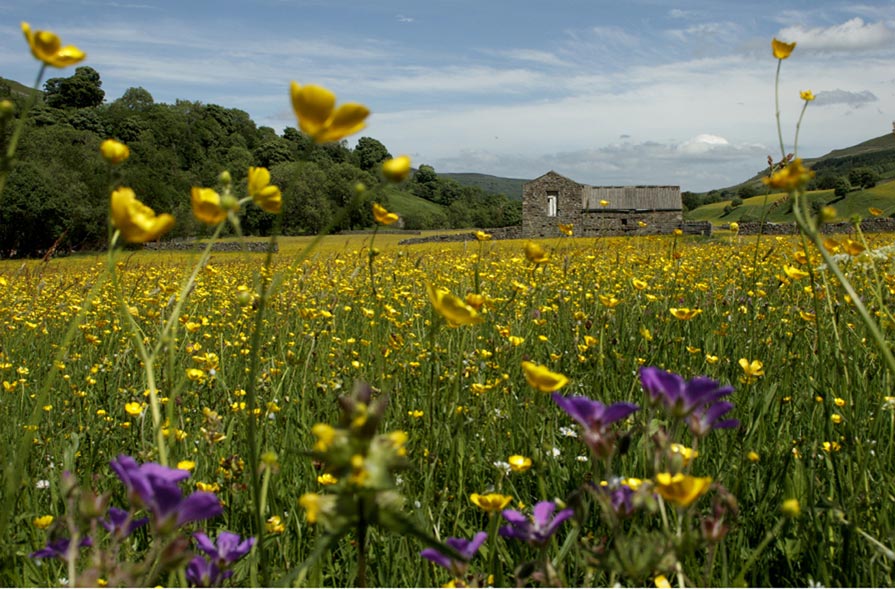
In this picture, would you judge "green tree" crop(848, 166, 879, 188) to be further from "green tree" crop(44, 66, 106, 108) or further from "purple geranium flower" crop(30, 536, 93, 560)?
"green tree" crop(44, 66, 106, 108)

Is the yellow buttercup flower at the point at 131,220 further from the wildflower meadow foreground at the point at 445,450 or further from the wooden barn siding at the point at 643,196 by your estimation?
the wooden barn siding at the point at 643,196

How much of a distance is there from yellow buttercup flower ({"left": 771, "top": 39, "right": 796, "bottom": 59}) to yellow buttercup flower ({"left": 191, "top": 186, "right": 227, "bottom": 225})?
160cm

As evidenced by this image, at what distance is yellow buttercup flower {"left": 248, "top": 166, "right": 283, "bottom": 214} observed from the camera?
1080 mm

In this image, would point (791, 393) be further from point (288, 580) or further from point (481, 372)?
point (288, 580)

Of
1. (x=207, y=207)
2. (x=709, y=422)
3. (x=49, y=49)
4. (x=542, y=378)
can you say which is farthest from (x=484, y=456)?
(x=49, y=49)

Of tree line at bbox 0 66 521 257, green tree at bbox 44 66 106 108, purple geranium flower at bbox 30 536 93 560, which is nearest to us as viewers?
purple geranium flower at bbox 30 536 93 560

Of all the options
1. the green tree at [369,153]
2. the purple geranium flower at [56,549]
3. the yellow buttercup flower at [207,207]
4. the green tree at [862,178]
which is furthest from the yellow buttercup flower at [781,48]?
the green tree at [369,153]

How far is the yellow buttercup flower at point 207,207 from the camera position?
37.8 inches

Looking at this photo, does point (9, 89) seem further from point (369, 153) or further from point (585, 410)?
point (585, 410)

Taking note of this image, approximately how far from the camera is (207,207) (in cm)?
97

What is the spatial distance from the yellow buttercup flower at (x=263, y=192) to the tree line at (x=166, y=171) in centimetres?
20

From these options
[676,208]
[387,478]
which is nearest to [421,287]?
[387,478]

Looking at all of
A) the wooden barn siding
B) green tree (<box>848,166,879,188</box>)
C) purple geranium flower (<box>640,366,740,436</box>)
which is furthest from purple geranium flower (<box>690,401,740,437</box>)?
green tree (<box>848,166,879,188</box>)

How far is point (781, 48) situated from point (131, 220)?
1.75 m
